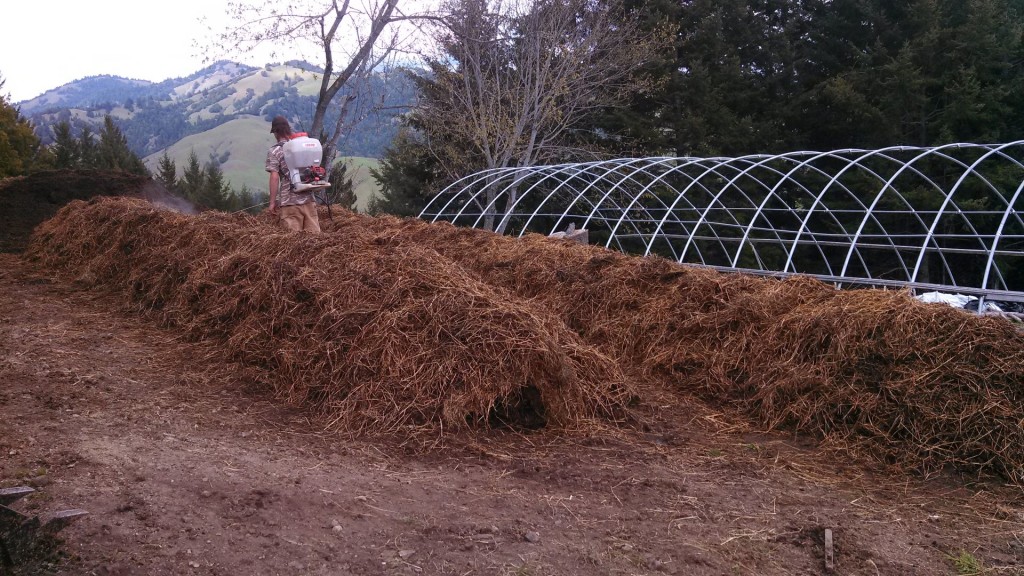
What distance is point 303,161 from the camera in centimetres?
676

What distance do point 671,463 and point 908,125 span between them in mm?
17303

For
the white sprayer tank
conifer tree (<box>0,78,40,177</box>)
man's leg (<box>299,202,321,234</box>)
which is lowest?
man's leg (<box>299,202,321,234</box>)

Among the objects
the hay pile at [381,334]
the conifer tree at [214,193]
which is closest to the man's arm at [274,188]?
the hay pile at [381,334]

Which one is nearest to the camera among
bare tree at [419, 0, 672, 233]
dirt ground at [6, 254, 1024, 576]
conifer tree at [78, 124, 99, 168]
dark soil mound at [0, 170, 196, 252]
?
dirt ground at [6, 254, 1024, 576]

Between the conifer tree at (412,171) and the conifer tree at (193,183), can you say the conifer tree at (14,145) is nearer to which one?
the conifer tree at (193,183)

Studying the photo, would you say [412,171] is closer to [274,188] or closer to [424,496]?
[274,188]

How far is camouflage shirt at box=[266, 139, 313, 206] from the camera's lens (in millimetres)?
6863

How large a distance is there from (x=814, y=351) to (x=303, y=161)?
4.80 meters

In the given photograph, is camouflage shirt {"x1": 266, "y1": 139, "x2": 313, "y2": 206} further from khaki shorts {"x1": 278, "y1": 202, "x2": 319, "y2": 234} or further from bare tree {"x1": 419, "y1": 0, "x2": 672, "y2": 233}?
bare tree {"x1": 419, "y1": 0, "x2": 672, "y2": 233}

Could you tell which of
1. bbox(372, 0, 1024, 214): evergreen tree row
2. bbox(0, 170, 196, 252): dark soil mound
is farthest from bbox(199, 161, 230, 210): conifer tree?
bbox(0, 170, 196, 252): dark soil mound

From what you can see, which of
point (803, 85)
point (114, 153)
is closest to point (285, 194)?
point (803, 85)

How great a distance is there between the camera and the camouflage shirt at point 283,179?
6.86 metres

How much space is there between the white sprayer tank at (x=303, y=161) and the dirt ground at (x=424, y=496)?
2.78m

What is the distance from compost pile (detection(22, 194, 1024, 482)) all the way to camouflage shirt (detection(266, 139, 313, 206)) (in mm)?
655
